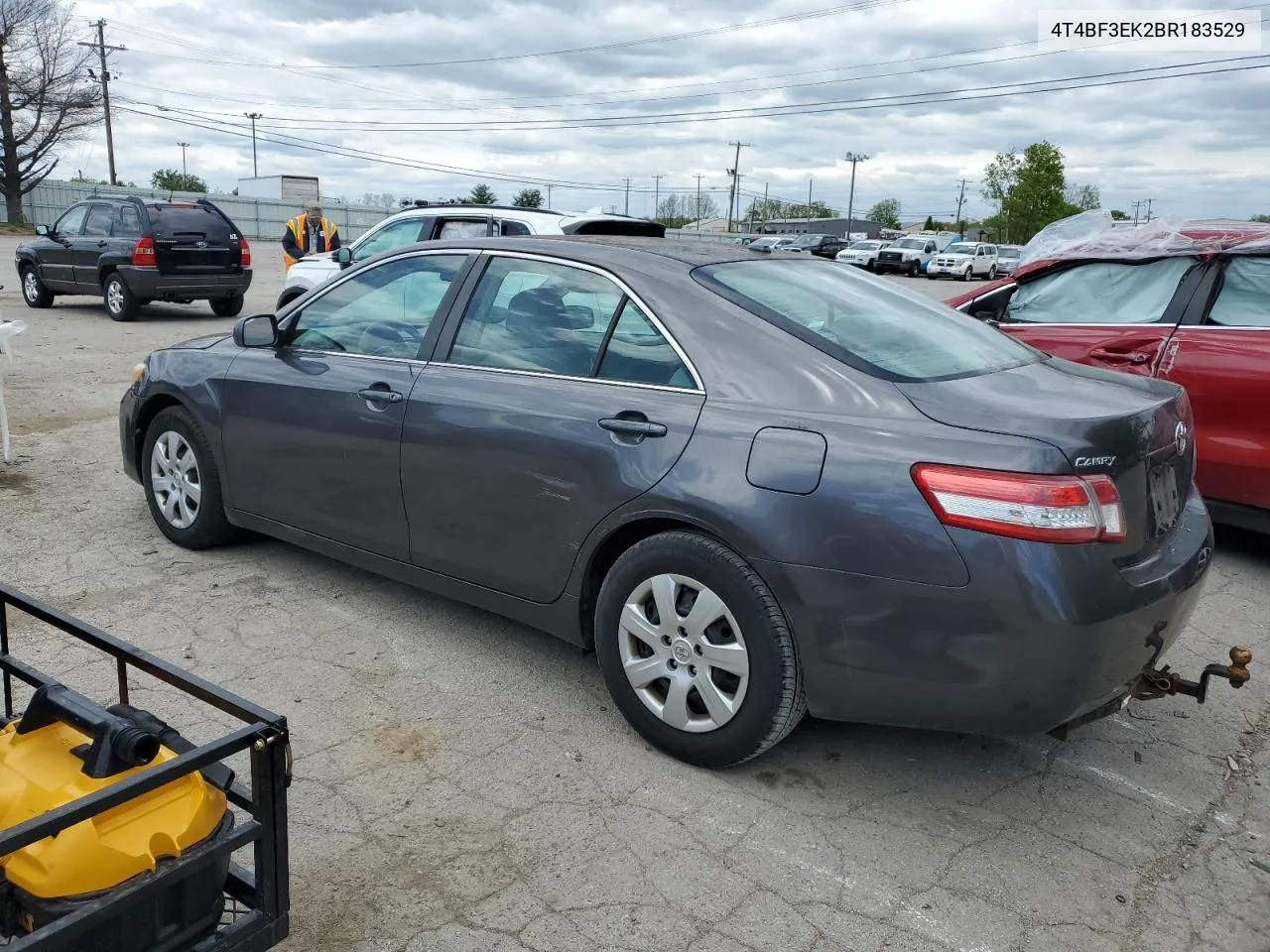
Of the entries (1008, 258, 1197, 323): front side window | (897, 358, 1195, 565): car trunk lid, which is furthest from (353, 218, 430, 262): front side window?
(897, 358, 1195, 565): car trunk lid

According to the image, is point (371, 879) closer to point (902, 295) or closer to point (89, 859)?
point (89, 859)

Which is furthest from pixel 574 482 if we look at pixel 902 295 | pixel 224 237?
pixel 224 237

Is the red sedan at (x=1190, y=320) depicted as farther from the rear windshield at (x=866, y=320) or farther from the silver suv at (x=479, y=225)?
the silver suv at (x=479, y=225)

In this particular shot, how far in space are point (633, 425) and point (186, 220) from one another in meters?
13.1

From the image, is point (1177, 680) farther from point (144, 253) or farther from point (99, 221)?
point (99, 221)

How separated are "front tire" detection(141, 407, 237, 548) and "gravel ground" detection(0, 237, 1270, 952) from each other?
314 mm

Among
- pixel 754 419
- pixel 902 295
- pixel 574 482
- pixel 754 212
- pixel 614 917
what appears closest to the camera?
pixel 614 917

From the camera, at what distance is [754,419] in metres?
3.04

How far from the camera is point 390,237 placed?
10617 mm

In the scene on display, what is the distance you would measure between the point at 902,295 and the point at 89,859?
3228mm

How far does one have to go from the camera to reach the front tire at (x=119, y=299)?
45.6ft

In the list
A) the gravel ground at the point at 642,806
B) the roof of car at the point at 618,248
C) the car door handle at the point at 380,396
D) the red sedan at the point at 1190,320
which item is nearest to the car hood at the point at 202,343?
the gravel ground at the point at 642,806

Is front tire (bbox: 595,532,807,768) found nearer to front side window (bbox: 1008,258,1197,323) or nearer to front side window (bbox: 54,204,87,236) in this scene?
front side window (bbox: 1008,258,1197,323)

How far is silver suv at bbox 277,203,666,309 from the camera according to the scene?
9.44 meters
